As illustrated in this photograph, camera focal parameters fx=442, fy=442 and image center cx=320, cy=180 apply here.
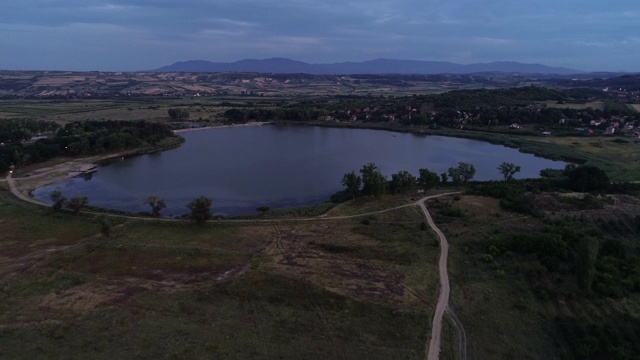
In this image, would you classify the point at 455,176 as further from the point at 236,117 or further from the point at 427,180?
the point at 236,117

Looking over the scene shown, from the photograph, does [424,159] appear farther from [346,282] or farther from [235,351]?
[235,351]

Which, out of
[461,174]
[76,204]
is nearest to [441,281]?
[461,174]

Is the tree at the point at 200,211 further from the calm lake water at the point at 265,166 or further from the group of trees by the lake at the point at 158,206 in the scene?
the calm lake water at the point at 265,166

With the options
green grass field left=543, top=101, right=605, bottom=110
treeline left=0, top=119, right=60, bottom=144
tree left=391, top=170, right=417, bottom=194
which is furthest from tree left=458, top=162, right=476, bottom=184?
green grass field left=543, top=101, right=605, bottom=110

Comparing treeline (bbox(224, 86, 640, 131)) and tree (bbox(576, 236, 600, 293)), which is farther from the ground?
treeline (bbox(224, 86, 640, 131))

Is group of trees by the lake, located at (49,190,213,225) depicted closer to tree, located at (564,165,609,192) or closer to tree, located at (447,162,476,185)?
tree, located at (447,162,476,185)

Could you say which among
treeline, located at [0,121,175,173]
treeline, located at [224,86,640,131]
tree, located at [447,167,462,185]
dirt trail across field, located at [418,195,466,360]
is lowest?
dirt trail across field, located at [418,195,466,360]

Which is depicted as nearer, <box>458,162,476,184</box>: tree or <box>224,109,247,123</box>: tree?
<box>458,162,476,184</box>: tree
